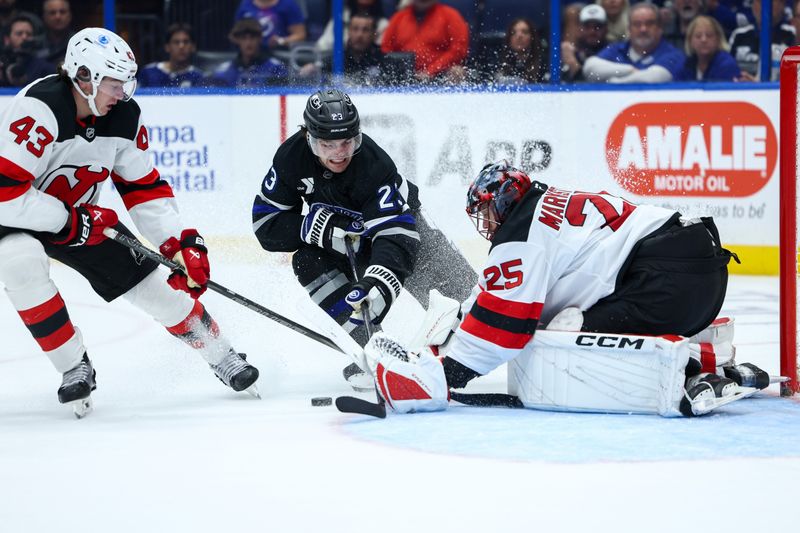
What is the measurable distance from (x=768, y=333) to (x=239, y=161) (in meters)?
3.27

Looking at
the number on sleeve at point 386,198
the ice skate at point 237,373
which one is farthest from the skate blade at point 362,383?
the number on sleeve at point 386,198

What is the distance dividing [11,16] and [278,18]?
171 cm

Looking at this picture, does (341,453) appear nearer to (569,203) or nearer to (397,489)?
(397,489)

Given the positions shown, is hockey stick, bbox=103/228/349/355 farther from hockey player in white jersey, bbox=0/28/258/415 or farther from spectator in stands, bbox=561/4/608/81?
spectator in stands, bbox=561/4/608/81

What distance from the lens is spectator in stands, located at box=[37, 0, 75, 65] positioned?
287 inches

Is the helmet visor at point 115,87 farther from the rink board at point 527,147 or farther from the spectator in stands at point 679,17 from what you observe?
the spectator in stands at point 679,17

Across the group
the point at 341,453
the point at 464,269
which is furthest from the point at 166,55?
the point at 341,453

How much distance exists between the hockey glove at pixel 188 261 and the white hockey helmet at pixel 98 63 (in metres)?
0.47

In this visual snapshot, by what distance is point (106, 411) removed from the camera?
345 centimetres

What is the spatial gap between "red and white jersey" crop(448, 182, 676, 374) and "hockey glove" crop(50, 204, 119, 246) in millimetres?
1088

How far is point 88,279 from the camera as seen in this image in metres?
3.63

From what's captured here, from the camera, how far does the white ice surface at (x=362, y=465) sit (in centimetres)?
225

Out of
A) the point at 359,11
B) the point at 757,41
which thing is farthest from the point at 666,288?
the point at 359,11

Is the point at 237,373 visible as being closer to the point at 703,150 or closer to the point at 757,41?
the point at 703,150
